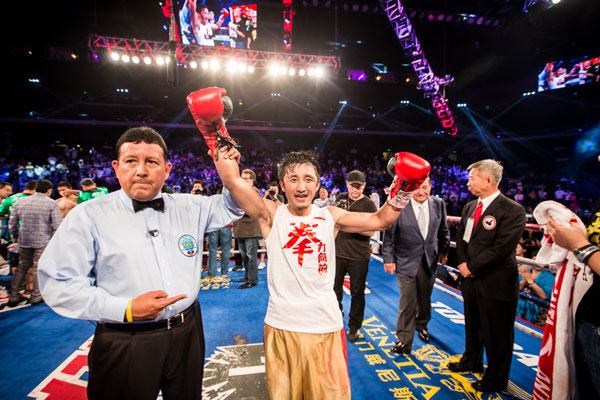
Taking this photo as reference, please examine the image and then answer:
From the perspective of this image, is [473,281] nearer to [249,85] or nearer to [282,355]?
[282,355]

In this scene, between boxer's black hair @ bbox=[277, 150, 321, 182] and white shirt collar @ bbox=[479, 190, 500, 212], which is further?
white shirt collar @ bbox=[479, 190, 500, 212]

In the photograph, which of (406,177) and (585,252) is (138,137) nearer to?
(406,177)

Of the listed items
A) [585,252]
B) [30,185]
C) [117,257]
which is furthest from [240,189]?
[30,185]

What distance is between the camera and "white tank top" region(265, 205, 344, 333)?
5.11ft

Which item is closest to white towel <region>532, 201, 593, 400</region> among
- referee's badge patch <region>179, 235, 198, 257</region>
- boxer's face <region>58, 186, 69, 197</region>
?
referee's badge patch <region>179, 235, 198, 257</region>

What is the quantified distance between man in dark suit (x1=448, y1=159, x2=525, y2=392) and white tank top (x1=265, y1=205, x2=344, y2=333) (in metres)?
1.64

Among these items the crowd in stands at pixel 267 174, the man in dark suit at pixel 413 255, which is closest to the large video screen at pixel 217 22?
the crowd in stands at pixel 267 174

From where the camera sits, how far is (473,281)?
2.52 metres

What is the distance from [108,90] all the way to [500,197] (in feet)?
74.8

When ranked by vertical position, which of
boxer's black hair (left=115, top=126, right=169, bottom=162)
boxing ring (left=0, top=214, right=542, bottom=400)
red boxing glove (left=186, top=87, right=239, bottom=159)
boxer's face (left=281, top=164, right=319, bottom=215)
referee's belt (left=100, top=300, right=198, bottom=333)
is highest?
red boxing glove (left=186, top=87, right=239, bottom=159)

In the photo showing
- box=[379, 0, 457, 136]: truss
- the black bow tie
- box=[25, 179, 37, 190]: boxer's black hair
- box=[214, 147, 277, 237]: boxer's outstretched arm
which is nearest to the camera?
the black bow tie

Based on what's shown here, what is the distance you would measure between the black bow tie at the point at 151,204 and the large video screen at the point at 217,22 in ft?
30.1

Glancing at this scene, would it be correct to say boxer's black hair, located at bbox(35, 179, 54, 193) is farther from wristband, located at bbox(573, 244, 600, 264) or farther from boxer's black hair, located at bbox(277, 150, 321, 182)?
wristband, located at bbox(573, 244, 600, 264)

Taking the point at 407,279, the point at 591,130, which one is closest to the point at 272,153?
the point at 407,279
